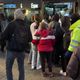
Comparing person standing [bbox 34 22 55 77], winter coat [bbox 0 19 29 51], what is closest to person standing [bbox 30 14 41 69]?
person standing [bbox 34 22 55 77]

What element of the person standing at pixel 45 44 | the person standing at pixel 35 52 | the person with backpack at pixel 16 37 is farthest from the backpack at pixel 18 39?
the person standing at pixel 35 52

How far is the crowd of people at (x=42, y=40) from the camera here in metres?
7.66

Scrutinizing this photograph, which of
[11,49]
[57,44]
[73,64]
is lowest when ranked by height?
[57,44]

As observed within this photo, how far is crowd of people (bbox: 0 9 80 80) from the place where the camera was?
766 centimetres

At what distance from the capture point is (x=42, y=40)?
31.9 feet

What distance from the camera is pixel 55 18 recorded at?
10.7m

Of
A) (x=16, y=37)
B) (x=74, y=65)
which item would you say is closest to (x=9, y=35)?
(x=16, y=37)

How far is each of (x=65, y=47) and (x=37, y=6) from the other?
30.6ft

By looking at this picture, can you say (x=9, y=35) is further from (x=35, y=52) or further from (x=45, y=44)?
(x=35, y=52)

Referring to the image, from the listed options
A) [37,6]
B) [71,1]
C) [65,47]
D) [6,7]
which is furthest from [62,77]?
[6,7]

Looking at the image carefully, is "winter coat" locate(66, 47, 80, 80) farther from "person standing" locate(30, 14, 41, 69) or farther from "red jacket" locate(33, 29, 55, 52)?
"person standing" locate(30, 14, 41, 69)

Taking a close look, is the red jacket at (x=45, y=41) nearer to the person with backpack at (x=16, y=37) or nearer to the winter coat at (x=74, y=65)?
the person with backpack at (x=16, y=37)

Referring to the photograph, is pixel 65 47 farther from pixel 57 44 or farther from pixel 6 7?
pixel 6 7

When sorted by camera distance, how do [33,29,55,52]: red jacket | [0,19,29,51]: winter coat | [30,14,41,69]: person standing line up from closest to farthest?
[0,19,29,51]: winter coat, [33,29,55,52]: red jacket, [30,14,41,69]: person standing
